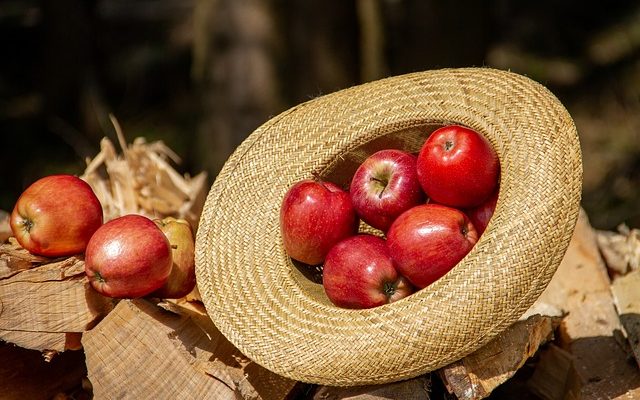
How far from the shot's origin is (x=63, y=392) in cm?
330

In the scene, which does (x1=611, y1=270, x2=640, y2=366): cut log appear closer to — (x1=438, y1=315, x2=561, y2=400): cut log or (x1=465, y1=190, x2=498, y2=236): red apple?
(x1=438, y1=315, x2=561, y2=400): cut log

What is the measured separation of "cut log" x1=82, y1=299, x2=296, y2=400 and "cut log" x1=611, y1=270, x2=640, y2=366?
125 cm

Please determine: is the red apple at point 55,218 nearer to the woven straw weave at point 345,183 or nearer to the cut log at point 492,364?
the woven straw weave at point 345,183

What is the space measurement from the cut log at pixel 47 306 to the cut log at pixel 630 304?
6.14 ft

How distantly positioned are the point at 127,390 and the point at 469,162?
51.3 inches

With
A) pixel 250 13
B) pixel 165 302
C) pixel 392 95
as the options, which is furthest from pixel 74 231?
pixel 250 13

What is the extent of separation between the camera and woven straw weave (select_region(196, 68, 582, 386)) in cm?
232

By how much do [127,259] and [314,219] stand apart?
0.63m

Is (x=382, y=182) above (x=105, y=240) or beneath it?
above

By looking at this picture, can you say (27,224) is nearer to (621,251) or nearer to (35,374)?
(35,374)

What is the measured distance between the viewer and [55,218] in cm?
295

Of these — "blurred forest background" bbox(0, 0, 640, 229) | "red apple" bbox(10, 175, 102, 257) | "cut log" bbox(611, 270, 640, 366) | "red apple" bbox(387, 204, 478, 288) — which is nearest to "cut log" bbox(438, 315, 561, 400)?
"red apple" bbox(387, 204, 478, 288)

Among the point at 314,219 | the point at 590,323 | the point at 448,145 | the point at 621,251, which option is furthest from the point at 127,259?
the point at 621,251

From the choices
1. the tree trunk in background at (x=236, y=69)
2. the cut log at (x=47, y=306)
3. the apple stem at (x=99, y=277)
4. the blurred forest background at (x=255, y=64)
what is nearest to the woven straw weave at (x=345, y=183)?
the apple stem at (x=99, y=277)
